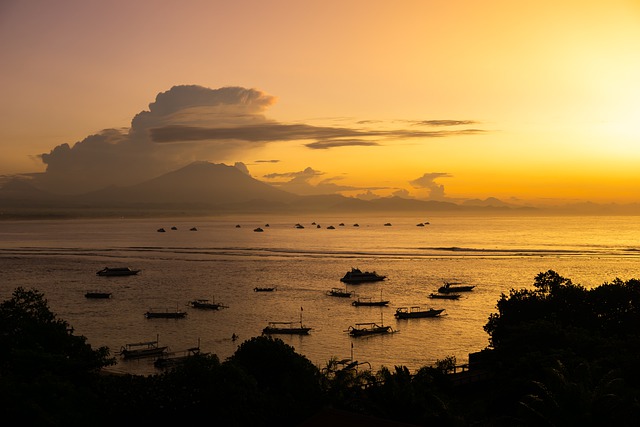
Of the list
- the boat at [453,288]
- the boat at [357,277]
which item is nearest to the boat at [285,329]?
the boat at [453,288]

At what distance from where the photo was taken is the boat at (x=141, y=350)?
47169mm

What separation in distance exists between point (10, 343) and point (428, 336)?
38.4 metres

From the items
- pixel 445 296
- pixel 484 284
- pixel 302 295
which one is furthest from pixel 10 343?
pixel 484 284

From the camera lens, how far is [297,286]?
85.1 m

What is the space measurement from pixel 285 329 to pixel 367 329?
7.87 metres

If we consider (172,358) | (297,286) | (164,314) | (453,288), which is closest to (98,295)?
(164,314)

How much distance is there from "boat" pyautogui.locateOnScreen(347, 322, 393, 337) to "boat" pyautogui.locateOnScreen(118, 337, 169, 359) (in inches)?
659

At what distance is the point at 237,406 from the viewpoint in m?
22.9

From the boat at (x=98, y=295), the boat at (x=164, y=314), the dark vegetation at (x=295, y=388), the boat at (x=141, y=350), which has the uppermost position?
the dark vegetation at (x=295, y=388)

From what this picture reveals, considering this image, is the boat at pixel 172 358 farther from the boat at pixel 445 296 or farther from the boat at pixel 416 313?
the boat at pixel 445 296

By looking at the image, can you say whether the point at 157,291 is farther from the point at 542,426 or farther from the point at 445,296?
the point at 542,426

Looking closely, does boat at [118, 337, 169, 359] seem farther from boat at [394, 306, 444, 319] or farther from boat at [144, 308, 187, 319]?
boat at [394, 306, 444, 319]

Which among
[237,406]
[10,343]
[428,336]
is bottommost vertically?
[428,336]

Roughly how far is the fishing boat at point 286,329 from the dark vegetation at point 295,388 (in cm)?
2490
